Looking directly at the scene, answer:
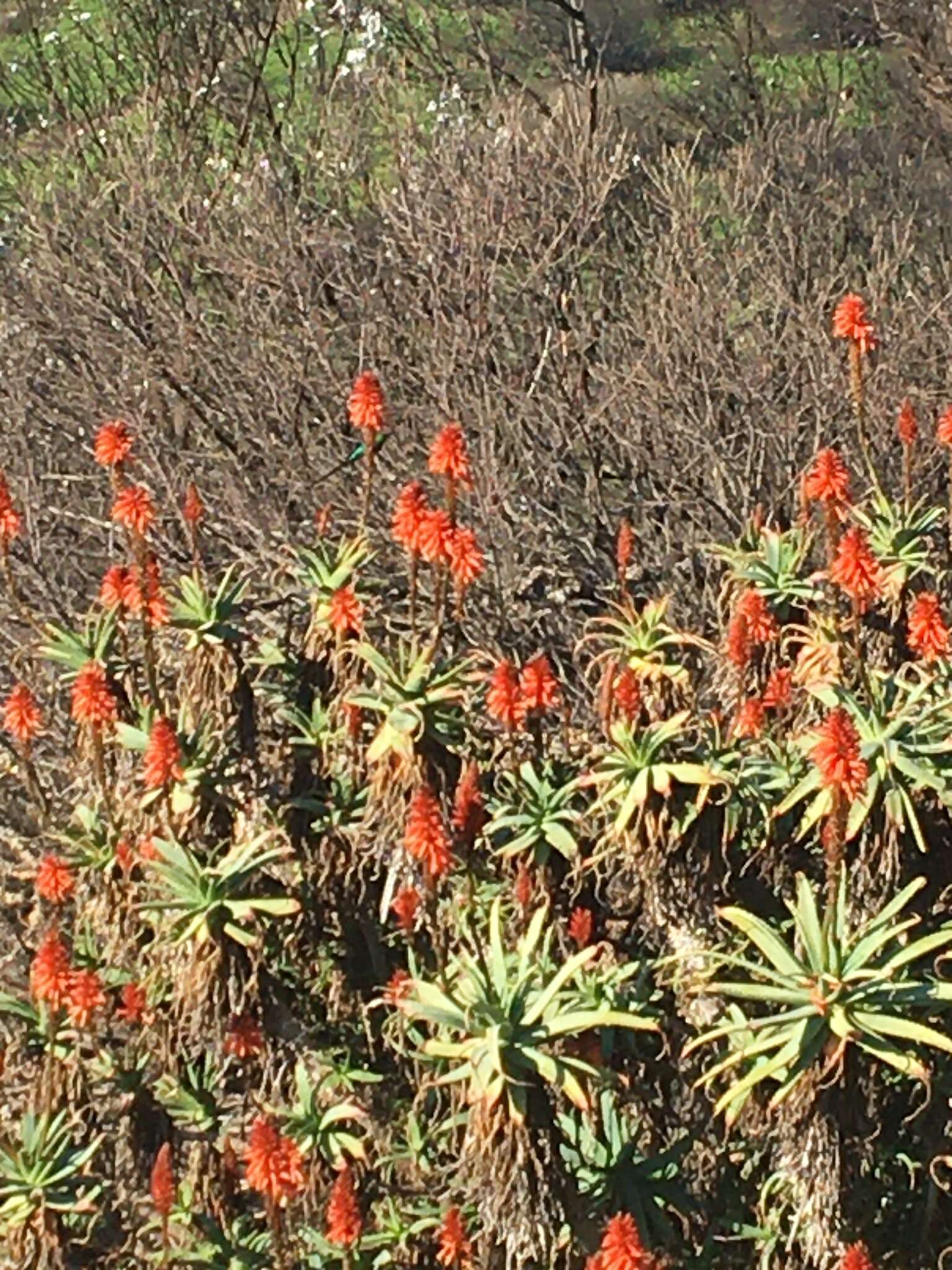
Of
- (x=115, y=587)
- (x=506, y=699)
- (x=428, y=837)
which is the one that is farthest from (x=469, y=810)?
(x=115, y=587)

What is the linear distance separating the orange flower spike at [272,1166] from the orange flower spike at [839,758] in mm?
1073

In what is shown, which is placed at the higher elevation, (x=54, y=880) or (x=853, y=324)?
(x=853, y=324)

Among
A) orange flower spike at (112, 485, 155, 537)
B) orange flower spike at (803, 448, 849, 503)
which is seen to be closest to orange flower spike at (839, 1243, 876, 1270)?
orange flower spike at (803, 448, 849, 503)

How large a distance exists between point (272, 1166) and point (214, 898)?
1.54 ft

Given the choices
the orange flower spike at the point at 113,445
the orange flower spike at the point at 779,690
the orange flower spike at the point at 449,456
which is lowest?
the orange flower spike at the point at 779,690

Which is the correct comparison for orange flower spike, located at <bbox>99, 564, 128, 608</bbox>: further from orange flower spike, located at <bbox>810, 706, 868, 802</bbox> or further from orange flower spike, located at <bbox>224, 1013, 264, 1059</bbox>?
orange flower spike, located at <bbox>810, 706, 868, 802</bbox>

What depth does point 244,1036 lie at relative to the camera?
3291 millimetres

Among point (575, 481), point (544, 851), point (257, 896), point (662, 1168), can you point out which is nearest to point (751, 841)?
point (544, 851)

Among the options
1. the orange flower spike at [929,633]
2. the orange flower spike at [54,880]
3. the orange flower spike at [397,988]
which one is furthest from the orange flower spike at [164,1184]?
the orange flower spike at [929,633]

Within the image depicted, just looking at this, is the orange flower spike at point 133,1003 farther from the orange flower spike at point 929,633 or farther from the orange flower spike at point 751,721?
the orange flower spike at point 929,633

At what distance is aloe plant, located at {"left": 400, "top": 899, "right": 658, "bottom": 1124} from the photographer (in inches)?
106

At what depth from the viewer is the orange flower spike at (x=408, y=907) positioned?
10.7ft

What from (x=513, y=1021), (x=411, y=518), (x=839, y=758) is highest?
(x=411, y=518)

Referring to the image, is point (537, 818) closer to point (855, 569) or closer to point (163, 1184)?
point (855, 569)
